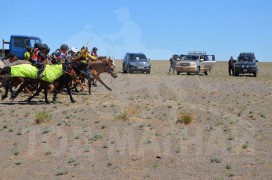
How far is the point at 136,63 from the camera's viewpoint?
45.9 metres

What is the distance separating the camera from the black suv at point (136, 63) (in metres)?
45.8

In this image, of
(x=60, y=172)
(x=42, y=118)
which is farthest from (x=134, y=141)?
(x=42, y=118)

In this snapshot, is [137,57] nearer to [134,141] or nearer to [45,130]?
[45,130]

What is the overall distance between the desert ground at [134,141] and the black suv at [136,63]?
26255mm

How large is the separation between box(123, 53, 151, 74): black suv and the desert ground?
26255 mm

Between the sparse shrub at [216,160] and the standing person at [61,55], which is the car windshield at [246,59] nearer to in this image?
the standing person at [61,55]

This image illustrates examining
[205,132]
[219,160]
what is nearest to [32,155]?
[219,160]

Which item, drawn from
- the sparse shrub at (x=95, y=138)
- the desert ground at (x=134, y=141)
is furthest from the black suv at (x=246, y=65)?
the sparse shrub at (x=95, y=138)

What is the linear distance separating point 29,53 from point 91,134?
34.5 ft

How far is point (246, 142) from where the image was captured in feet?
38.9

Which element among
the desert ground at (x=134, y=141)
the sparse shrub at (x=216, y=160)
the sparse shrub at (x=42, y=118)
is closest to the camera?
the desert ground at (x=134, y=141)

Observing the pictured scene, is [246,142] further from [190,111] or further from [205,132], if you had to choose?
[190,111]

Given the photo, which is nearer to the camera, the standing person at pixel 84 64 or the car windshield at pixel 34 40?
the standing person at pixel 84 64

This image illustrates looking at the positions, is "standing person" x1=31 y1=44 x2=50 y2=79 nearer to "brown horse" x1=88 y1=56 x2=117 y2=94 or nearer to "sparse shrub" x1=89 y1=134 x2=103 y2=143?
"brown horse" x1=88 y1=56 x2=117 y2=94
